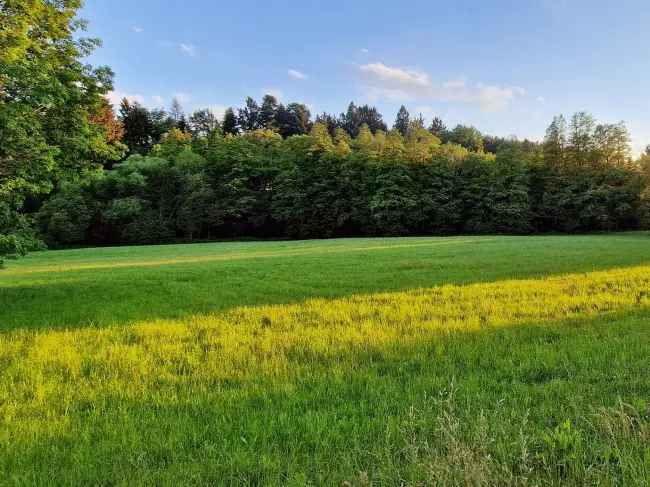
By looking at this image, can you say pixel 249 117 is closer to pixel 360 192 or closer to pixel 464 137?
pixel 464 137

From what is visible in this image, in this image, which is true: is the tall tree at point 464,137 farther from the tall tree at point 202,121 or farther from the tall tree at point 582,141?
the tall tree at point 202,121

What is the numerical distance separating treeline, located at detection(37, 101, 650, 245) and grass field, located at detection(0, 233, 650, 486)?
50741 mm

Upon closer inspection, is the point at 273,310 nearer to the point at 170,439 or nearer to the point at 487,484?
the point at 170,439

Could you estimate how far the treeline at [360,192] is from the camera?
5431cm

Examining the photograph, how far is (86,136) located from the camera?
35.7 ft

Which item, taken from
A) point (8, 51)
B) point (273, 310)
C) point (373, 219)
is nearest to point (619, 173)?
point (373, 219)

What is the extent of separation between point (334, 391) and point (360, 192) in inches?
2312

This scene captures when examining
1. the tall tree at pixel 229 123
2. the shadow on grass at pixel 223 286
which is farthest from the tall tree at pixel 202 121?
the shadow on grass at pixel 223 286

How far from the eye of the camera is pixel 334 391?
13.6ft

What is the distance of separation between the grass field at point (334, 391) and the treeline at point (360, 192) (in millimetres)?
50741

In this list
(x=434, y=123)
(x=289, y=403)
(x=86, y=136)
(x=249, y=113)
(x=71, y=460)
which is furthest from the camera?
(x=434, y=123)

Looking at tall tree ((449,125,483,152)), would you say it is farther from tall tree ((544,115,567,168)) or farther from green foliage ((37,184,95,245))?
green foliage ((37,184,95,245))

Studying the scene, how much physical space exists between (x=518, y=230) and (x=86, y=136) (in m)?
55.6

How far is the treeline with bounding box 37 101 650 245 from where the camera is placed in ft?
178
